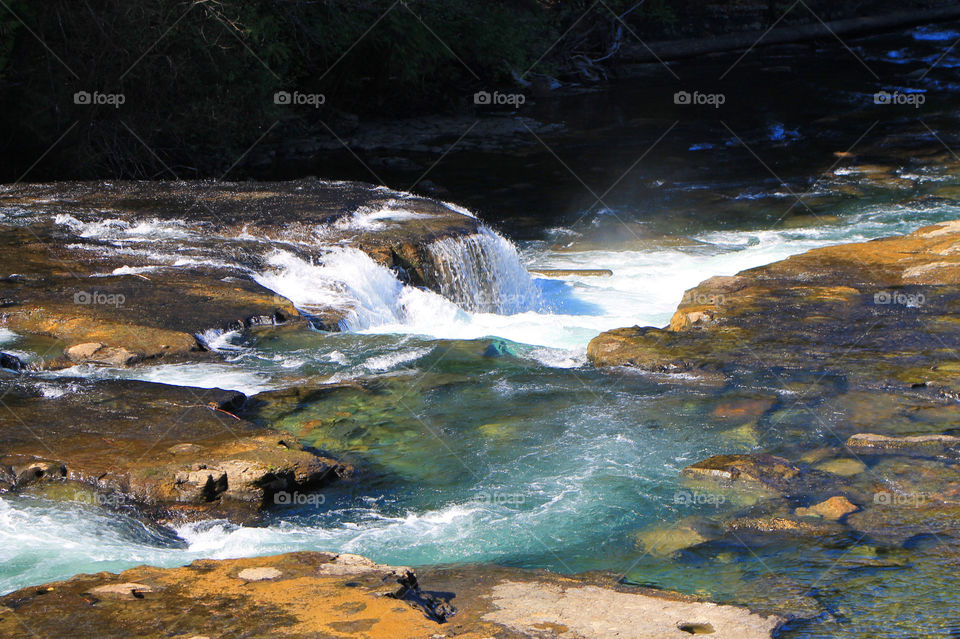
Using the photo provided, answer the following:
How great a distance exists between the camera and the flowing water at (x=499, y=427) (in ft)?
17.1

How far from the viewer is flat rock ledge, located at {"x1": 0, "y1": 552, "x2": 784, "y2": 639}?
414 cm

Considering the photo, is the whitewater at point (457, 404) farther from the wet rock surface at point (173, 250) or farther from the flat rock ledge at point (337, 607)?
the flat rock ledge at point (337, 607)

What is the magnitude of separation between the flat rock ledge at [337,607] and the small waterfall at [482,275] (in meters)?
5.91

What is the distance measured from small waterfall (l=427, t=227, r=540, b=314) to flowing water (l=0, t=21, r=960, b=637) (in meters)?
0.02

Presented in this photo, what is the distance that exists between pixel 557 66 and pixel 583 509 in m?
20.6

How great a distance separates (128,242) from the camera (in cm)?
1042

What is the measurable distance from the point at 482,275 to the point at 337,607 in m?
6.94

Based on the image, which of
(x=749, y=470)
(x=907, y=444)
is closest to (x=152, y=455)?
(x=749, y=470)

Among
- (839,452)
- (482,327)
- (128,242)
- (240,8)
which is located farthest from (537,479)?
(240,8)

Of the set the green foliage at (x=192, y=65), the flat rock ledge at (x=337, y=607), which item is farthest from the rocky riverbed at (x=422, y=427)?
the green foliage at (x=192, y=65)

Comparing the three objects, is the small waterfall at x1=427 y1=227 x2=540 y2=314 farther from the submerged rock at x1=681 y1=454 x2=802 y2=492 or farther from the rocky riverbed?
the submerged rock at x1=681 y1=454 x2=802 y2=492

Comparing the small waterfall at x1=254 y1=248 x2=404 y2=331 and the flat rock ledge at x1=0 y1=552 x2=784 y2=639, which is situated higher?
the small waterfall at x1=254 y1=248 x2=404 y2=331

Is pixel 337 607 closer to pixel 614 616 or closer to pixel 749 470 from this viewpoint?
pixel 614 616

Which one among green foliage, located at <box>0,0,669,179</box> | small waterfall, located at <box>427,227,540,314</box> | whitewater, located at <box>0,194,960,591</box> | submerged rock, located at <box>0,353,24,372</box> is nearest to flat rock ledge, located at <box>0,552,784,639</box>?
whitewater, located at <box>0,194,960,591</box>
